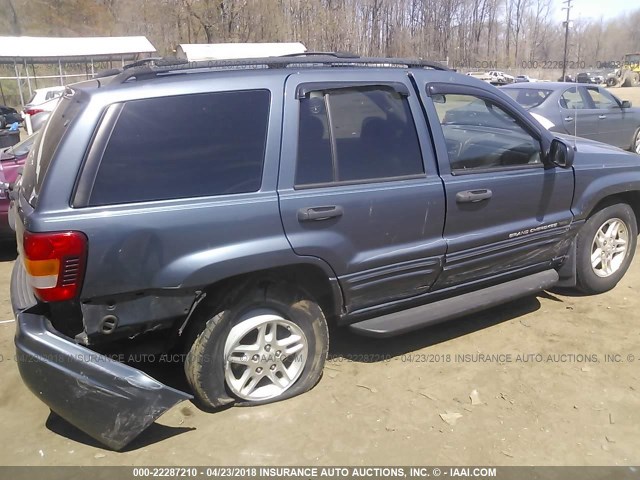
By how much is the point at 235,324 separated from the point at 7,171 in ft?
14.6

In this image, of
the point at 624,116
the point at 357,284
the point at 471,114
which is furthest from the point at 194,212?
the point at 624,116

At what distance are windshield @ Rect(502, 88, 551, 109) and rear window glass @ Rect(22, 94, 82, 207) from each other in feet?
28.7

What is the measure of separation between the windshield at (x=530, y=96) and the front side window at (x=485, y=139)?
6.48 meters

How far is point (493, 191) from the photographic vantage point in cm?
381

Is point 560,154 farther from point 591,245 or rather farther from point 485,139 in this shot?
point 591,245

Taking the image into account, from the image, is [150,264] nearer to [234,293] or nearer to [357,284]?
[234,293]

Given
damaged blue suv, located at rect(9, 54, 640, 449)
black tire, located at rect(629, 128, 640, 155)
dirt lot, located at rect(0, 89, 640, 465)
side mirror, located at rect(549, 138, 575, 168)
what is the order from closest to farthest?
damaged blue suv, located at rect(9, 54, 640, 449) < dirt lot, located at rect(0, 89, 640, 465) < side mirror, located at rect(549, 138, 575, 168) < black tire, located at rect(629, 128, 640, 155)

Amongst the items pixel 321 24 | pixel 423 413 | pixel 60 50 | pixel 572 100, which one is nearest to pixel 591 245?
pixel 423 413

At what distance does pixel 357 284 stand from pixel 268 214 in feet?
2.47

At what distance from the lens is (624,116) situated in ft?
36.8

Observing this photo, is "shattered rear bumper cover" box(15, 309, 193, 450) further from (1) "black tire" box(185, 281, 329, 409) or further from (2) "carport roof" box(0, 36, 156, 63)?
(2) "carport roof" box(0, 36, 156, 63)

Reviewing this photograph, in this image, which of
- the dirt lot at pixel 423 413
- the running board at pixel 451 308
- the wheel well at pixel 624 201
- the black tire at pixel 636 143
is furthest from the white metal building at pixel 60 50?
the running board at pixel 451 308

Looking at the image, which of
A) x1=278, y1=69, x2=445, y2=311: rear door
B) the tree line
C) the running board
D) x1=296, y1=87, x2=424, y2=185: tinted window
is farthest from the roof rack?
the tree line

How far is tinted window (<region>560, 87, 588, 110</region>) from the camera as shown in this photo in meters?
10.1
